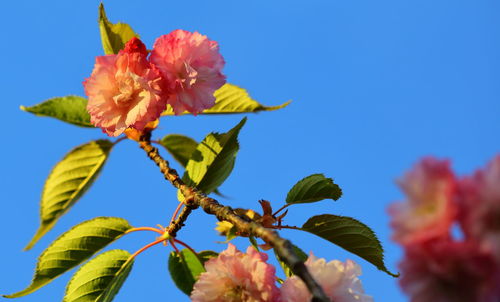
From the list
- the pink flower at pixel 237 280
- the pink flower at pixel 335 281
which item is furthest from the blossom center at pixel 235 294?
the pink flower at pixel 335 281

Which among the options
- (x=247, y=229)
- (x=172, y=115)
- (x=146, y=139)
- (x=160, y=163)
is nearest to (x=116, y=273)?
(x=160, y=163)

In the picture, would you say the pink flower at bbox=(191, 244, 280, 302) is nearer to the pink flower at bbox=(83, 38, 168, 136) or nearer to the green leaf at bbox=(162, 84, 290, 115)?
the pink flower at bbox=(83, 38, 168, 136)

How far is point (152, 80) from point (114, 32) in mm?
343

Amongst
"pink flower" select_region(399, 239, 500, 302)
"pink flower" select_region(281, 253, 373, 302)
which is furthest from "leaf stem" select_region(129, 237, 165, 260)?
"pink flower" select_region(399, 239, 500, 302)

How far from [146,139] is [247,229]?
947 millimetres

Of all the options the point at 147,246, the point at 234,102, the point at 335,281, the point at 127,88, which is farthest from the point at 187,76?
the point at 335,281

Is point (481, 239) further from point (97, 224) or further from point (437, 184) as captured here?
point (97, 224)

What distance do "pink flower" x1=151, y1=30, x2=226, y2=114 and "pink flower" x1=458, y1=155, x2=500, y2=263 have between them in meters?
1.11

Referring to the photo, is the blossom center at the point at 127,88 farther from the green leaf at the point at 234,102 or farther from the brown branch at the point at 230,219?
the green leaf at the point at 234,102

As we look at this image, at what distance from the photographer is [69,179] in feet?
5.99

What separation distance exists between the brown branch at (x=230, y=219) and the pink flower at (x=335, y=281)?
0.13 metres

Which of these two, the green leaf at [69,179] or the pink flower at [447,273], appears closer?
the pink flower at [447,273]

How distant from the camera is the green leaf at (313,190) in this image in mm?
1585

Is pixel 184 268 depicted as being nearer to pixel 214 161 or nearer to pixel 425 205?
pixel 214 161
